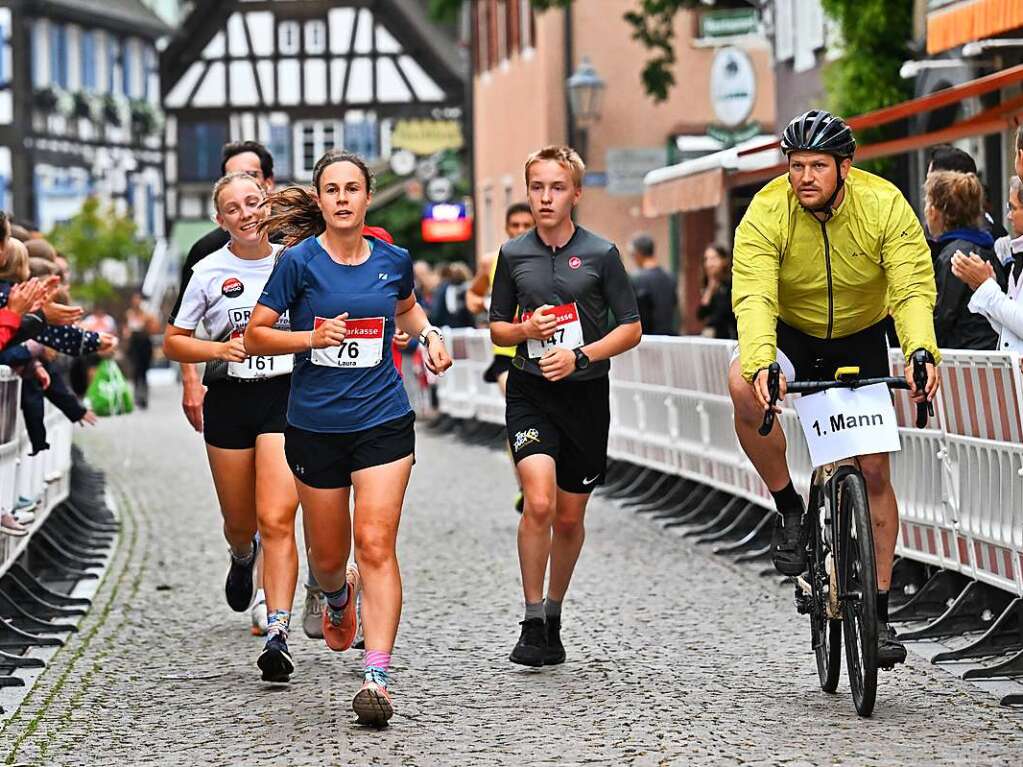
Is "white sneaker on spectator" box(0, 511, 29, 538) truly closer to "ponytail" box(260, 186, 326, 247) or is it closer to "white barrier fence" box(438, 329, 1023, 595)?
"ponytail" box(260, 186, 326, 247)

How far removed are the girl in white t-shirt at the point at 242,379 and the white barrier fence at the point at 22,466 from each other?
1599 millimetres

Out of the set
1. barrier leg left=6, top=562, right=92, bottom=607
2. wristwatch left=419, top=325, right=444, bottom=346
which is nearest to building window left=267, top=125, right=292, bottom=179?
barrier leg left=6, top=562, right=92, bottom=607

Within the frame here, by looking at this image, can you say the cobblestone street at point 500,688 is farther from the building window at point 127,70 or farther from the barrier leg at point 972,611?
the building window at point 127,70

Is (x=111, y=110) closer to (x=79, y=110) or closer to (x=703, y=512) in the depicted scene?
(x=79, y=110)

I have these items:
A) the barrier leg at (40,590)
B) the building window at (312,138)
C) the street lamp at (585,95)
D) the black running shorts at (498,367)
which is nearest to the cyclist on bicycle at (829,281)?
the barrier leg at (40,590)

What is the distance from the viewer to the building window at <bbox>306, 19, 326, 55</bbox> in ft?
237

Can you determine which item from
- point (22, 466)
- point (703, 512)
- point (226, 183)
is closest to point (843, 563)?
point (226, 183)

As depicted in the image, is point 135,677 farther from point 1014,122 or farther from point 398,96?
point 398,96

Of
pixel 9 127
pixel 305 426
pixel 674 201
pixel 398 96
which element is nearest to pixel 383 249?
pixel 305 426

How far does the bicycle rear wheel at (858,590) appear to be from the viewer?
7484 millimetres

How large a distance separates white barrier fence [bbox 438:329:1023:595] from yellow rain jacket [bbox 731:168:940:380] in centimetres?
110

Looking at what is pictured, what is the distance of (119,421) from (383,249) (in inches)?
946

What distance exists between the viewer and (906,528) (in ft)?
35.4

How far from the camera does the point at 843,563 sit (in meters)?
7.77
